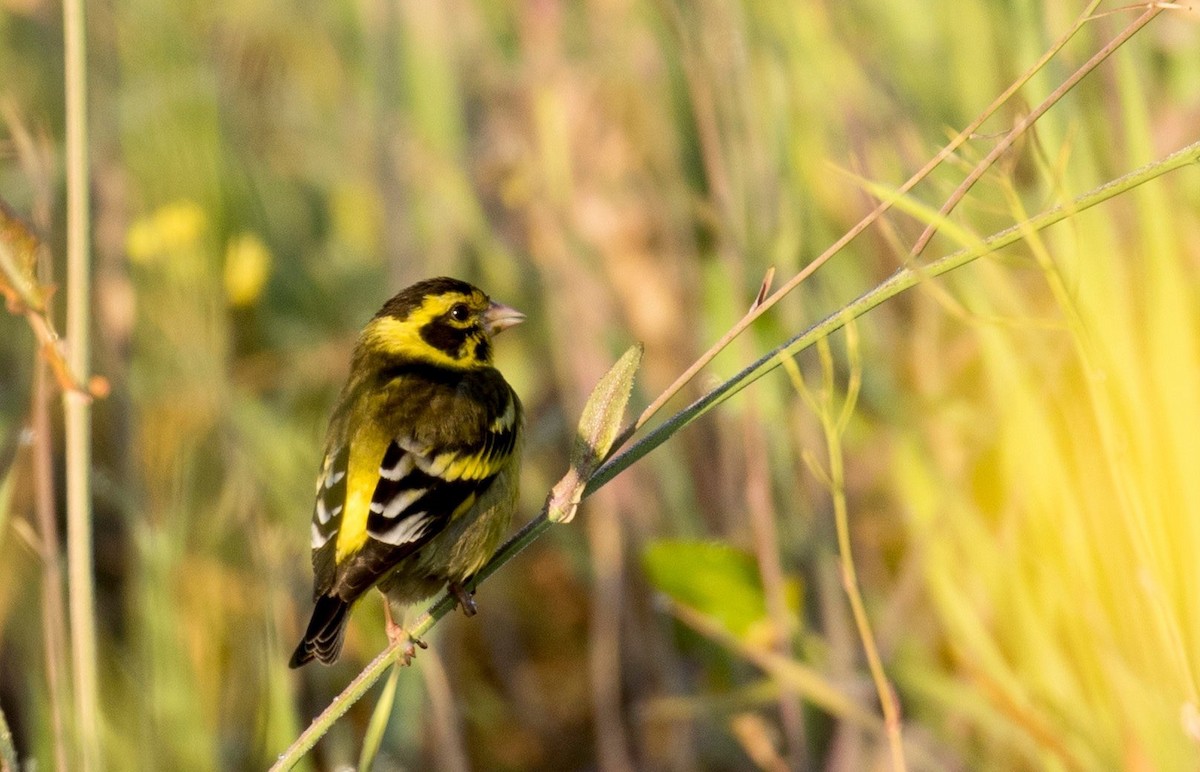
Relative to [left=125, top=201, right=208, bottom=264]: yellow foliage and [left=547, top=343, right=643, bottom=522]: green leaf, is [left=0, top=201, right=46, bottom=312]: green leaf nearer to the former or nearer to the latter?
[left=547, top=343, right=643, bottom=522]: green leaf

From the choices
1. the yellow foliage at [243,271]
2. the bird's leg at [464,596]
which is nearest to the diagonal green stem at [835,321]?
the bird's leg at [464,596]

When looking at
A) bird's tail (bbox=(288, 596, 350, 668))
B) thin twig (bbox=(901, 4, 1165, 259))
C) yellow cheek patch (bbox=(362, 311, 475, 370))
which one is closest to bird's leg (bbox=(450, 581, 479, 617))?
bird's tail (bbox=(288, 596, 350, 668))

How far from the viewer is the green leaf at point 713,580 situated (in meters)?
2.58

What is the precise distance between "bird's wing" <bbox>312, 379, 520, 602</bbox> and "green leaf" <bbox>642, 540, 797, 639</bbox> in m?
0.36

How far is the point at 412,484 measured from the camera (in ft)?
7.36

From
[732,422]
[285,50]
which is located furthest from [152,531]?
[285,50]

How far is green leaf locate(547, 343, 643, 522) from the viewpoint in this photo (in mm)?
1559

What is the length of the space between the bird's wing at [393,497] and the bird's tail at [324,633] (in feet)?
0.07

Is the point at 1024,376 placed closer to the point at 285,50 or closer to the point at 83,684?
the point at 83,684

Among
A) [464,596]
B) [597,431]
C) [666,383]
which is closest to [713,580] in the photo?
[464,596]

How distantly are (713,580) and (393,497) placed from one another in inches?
29.5

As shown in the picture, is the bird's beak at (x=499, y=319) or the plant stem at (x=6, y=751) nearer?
the plant stem at (x=6, y=751)

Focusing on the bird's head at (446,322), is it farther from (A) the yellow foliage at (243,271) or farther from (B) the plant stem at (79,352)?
(B) the plant stem at (79,352)

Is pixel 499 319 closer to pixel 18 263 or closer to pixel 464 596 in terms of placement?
pixel 464 596
